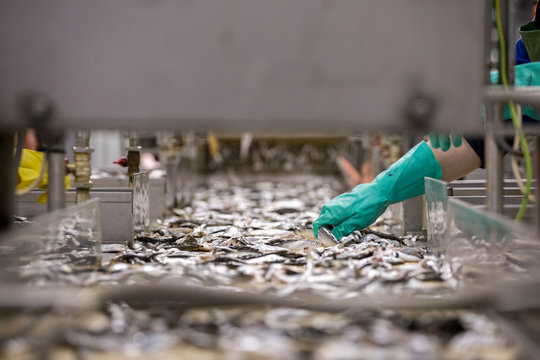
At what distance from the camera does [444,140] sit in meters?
1.67

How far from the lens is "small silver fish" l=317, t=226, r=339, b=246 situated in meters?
1.91

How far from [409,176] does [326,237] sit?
369mm

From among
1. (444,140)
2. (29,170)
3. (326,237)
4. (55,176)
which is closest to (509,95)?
(444,140)

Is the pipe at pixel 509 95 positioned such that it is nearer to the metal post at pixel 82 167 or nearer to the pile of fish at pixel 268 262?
the pile of fish at pixel 268 262

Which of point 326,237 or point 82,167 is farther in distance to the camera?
point 326,237

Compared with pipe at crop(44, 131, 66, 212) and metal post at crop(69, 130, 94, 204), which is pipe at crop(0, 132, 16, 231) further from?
metal post at crop(69, 130, 94, 204)

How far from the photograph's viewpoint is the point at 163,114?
1170 mm

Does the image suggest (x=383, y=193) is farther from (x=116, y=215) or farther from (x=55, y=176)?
(x=55, y=176)

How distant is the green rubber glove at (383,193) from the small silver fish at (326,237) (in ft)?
0.08

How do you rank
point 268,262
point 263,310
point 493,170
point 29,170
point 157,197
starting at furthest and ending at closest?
point 157,197 < point 29,170 < point 268,262 < point 493,170 < point 263,310

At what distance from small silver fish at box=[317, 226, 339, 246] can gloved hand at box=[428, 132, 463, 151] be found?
1.54ft

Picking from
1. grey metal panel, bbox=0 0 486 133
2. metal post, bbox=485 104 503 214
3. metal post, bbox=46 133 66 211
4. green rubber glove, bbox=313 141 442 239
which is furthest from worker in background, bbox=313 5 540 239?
metal post, bbox=46 133 66 211

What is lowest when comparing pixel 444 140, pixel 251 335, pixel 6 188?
pixel 251 335

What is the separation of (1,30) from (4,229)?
0.43 m
